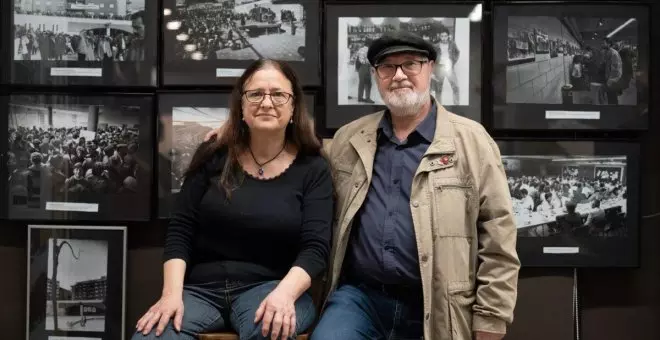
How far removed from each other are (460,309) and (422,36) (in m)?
1.06

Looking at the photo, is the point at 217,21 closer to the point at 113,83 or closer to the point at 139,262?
the point at 113,83

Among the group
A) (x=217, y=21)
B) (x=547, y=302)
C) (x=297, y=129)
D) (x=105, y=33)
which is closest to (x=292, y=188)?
(x=297, y=129)

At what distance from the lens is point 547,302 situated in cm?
225

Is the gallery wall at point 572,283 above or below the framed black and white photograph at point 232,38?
below

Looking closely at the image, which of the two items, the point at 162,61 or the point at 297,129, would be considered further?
the point at 162,61

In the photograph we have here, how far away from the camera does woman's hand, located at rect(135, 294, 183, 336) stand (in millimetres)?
1546

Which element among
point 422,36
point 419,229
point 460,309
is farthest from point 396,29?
point 460,309

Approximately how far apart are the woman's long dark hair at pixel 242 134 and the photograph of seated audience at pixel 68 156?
50 centimetres

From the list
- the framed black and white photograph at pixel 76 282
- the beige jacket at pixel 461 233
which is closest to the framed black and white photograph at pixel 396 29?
the beige jacket at pixel 461 233

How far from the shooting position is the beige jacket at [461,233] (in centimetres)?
168

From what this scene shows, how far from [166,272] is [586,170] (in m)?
1.61

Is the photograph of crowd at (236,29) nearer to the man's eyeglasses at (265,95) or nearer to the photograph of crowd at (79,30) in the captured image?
the photograph of crowd at (79,30)

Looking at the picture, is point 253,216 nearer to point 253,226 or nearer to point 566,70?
point 253,226

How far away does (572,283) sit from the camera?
2244 millimetres
